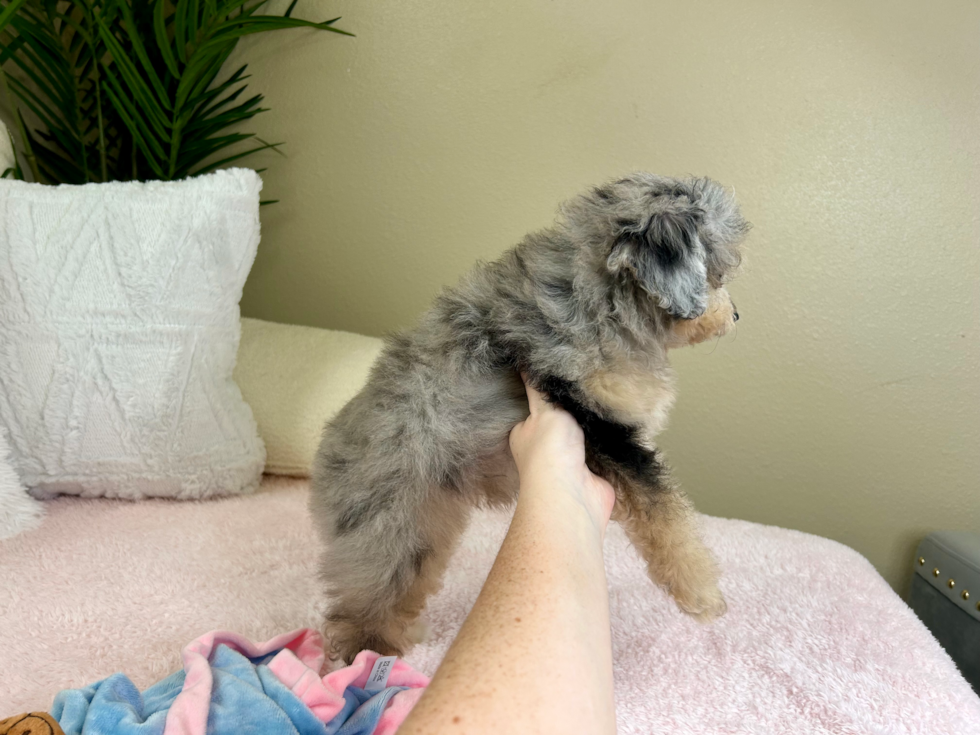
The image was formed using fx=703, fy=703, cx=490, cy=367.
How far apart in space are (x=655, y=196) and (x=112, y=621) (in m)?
1.42

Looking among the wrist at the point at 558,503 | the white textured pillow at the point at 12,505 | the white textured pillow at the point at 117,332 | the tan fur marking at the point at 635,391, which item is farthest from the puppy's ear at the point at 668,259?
the white textured pillow at the point at 12,505

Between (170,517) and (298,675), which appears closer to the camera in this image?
(298,675)

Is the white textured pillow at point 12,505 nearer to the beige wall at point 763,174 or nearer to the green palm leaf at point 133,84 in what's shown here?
the green palm leaf at point 133,84

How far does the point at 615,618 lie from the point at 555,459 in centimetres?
69

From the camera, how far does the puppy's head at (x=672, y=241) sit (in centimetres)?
123

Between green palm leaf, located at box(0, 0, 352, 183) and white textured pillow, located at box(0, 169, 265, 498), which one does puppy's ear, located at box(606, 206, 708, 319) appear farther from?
green palm leaf, located at box(0, 0, 352, 183)

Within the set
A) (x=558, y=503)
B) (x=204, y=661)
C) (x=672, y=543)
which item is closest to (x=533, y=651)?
(x=558, y=503)

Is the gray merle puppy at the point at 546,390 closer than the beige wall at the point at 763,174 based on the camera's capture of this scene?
Yes

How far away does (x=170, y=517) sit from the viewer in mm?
1998

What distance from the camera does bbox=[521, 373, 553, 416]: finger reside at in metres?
1.26

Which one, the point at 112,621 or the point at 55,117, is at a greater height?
the point at 55,117

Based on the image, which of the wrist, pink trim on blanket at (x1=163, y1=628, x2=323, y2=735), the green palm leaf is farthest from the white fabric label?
the green palm leaf

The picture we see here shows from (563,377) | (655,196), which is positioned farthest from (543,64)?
(563,377)

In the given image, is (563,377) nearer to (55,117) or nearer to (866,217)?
(866,217)
